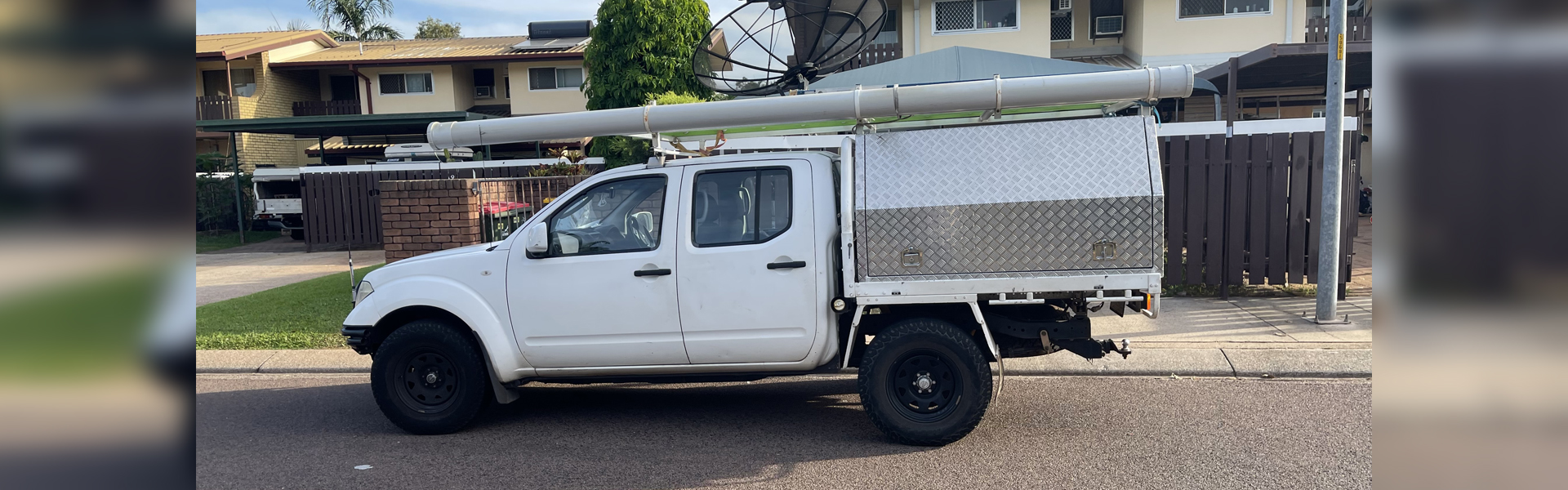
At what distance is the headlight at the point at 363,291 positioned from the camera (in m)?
6.10

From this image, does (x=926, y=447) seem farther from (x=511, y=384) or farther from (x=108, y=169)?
(x=108, y=169)

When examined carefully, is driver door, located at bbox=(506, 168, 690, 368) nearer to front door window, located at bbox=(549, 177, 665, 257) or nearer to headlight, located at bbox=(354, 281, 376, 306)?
front door window, located at bbox=(549, 177, 665, 257)

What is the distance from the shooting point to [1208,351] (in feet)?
24.8

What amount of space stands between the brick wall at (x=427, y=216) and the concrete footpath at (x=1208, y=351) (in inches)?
94.5

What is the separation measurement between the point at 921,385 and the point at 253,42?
101ft

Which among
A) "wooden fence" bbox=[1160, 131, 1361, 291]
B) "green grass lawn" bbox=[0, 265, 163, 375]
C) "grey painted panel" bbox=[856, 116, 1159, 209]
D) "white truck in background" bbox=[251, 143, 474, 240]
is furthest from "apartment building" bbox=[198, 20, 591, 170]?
"green grass lawn" bbox=[0, 265, 163, 375]

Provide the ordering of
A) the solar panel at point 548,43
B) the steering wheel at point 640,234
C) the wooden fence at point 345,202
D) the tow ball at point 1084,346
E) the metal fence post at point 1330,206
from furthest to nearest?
the solar panel at point 548,43 < the wooden fence at point 345,202 < the metal fence post at point 1330,206 < the steering wheel at point 640,234 < the tow ball at point 1084,346

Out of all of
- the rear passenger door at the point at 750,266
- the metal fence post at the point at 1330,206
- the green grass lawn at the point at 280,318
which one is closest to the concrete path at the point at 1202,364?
the metal fence post at the point at 1330,206

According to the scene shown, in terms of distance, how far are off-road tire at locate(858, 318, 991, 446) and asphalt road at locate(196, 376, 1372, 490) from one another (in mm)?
135

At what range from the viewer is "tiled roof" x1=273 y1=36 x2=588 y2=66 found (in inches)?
1121

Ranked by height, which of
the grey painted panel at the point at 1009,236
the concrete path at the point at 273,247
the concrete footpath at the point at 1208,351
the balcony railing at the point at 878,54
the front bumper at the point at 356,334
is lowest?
the concrete footpath at the point at 1208,351

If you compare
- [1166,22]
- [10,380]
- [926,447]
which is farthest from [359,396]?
[1166,22]

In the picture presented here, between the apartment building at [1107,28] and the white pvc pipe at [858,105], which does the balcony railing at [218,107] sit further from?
the white pvc pipe at [858,105]

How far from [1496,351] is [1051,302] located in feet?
16.4
